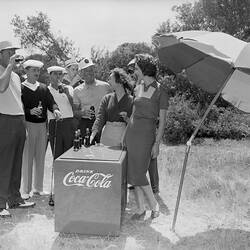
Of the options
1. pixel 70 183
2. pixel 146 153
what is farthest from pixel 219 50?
pixel 70 183

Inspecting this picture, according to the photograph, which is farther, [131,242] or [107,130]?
[107,130]

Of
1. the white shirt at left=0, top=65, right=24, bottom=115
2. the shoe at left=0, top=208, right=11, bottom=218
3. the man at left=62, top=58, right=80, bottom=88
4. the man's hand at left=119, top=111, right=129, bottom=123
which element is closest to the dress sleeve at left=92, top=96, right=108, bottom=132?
the man's hand at left=119, top=111, right=129, bottom=123

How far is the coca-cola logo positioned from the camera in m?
4.32

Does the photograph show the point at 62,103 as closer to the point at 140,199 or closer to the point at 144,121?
the point at 144,121

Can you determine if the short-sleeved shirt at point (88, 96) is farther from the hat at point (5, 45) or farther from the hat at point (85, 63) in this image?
the hat at point (5, 45)

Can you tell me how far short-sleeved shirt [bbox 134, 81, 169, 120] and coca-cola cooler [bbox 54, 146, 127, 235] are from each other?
798 millimetres

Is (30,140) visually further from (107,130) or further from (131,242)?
(131,242)

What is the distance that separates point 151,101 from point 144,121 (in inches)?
9.8

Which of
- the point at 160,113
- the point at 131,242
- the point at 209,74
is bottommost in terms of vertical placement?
the point at 131,242

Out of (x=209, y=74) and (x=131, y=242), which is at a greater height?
(x=209, y=74)

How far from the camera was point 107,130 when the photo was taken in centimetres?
561

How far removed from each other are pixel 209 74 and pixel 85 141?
5.70 ft

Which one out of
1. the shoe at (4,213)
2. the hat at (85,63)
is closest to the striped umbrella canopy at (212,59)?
the hat at (85,63)

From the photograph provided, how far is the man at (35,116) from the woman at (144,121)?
129 centimetres
